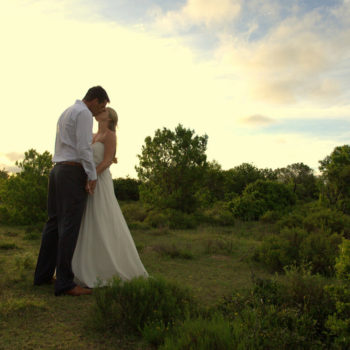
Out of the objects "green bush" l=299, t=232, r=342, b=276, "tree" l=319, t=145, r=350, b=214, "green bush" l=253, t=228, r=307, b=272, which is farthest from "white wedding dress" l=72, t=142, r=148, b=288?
"tree" l=319, t=145, r=350, b=214

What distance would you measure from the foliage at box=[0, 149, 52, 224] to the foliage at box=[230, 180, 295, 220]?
818 cm

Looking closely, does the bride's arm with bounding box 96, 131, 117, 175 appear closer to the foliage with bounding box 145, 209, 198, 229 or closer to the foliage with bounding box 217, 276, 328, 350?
the foliage with bounding box 217, 276, 328, 350

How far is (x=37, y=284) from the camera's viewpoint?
4.56 metres

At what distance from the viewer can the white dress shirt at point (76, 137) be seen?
4.09 metres

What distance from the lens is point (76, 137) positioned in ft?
13.7

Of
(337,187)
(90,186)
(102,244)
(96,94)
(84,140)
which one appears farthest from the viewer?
(337,187)

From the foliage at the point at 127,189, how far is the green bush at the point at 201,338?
26.7 meters

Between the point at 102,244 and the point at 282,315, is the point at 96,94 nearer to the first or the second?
the point at 102,244

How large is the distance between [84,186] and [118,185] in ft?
84.3

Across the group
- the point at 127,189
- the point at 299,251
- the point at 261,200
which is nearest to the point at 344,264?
the point at 299,251

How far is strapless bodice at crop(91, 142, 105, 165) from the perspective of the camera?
15.5 feet

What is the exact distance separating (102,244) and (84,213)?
0.47 meters

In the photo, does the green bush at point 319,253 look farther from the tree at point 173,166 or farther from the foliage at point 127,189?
the foliage at point 127,189

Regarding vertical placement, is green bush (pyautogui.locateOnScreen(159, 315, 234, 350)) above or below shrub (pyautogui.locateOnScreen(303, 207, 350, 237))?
below
